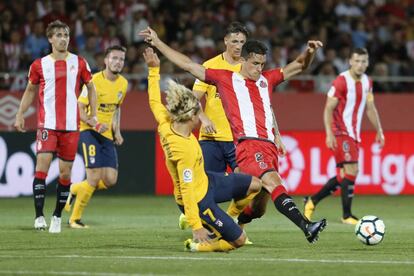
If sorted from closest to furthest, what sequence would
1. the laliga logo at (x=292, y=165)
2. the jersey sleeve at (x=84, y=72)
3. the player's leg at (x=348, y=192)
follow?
the jersey sleeve at (x=84, y=72)
the player's leg at (x=348, y=192)
the laliga logo at (x=292, y=165)

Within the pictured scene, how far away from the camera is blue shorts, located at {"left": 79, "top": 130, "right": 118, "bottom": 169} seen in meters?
14.1

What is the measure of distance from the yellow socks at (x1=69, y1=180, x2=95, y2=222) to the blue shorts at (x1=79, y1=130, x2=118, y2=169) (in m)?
0.31

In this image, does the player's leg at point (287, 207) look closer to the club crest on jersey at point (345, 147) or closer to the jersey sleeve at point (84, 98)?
the jersey sleeve at point (84, 98)

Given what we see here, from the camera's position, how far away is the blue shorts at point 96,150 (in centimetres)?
Answer: 1408

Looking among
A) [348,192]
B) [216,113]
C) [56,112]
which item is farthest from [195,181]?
[348,192]

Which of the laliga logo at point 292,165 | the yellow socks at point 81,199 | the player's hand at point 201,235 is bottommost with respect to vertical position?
the laliga logo at point 292,165

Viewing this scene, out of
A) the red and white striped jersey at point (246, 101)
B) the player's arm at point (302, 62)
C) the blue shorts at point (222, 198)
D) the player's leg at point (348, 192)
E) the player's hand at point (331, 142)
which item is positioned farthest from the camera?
the player's hand at point (331, 142)

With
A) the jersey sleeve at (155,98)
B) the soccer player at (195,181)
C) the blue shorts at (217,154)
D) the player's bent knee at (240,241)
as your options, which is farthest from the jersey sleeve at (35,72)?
the player's bent knee at (240,241)

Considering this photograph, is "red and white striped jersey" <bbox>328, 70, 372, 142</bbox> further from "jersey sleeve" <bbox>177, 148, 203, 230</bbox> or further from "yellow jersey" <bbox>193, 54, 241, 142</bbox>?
"jersey sleeve" <bbox>177, 148, 203, 230</bbox>

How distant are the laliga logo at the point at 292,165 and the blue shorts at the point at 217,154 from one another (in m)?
7.06

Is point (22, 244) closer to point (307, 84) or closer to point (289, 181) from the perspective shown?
point (289, 181)

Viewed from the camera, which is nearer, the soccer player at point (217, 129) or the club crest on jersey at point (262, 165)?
the club crest on jersey at point (262, 165)

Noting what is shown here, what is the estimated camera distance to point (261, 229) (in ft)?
43.2

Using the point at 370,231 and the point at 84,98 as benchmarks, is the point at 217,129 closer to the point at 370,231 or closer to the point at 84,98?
the point at 370,231
